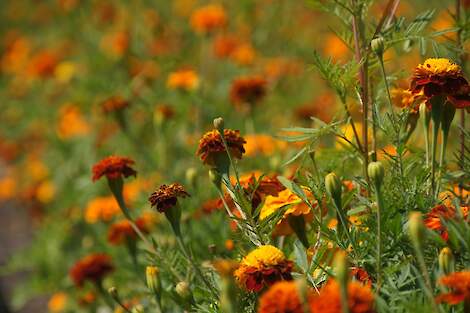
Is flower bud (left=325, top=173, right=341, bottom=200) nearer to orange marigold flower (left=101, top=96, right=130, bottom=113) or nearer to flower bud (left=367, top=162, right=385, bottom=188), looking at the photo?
flower bud (left=367, top=162, right=385, bottom=188)

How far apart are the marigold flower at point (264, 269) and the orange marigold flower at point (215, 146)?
1.01ft

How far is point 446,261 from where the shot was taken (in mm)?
961

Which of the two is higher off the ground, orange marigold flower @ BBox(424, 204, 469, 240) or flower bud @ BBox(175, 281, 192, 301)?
orange marigold flower @ BBox(424, 204, 469, 240)

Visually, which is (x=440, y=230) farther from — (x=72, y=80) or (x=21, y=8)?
(x=21, y=8)

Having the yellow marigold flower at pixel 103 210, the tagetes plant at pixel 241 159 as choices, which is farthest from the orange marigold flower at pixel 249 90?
the yellow marigold flower at pixel 103 210

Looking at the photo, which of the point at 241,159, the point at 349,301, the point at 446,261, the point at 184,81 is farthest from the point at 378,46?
the point at 184,81

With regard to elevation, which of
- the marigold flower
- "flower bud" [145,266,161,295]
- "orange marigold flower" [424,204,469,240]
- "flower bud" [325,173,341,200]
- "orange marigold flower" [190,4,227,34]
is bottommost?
"flower bud" [145,266,161,295]

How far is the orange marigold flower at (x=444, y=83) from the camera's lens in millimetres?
1139

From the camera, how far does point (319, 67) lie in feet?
4.17

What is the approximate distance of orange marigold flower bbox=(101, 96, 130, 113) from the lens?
2.49m

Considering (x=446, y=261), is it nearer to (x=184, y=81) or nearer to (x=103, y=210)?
(x=103, y=210)

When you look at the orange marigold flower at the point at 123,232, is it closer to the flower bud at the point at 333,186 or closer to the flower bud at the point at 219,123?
the flower bud at the point at 219,123

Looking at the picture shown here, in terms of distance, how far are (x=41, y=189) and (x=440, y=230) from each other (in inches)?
109

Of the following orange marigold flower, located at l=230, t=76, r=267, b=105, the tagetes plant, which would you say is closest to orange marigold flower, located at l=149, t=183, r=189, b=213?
the tagetes plant
